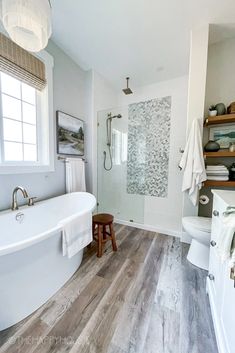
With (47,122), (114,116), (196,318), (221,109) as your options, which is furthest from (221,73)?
(196,318)

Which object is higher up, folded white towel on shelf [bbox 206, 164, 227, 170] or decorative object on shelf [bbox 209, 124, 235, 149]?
decorative object on shelf [bbox 209, 124, 235, 149]

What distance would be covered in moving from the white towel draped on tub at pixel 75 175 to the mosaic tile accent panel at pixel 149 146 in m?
0.86

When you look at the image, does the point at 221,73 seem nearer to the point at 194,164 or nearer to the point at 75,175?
the point at 194,164

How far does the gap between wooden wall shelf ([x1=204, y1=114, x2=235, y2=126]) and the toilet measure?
1.21 m

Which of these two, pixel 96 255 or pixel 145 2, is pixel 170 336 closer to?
pixel 96 255

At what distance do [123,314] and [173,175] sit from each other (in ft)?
6.60

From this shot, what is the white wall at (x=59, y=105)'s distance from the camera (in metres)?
1.76


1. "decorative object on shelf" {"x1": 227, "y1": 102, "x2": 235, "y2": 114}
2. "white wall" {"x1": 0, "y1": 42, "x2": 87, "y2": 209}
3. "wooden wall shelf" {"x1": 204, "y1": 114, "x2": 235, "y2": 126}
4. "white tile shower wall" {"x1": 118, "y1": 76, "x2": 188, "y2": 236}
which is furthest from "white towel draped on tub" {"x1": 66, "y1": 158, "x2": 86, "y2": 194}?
"decorative object on shelf" {"x1": 227, "y1": 102, "x2": 235, "y2": 114}

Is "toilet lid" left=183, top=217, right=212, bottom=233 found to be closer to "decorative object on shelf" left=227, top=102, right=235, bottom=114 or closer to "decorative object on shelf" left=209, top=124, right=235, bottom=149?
"decorative object on shelf" left=209, top=124, right=235, bottom=149

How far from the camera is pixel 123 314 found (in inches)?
46.4

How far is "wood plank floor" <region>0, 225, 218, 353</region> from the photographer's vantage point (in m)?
0.98

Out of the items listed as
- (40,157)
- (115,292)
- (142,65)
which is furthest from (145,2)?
(115,292)

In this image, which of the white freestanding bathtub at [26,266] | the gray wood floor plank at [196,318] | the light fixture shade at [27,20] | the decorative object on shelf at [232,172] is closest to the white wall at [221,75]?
the decorative object on shelf at [232,172]

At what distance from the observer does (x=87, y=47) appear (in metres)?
2.13
